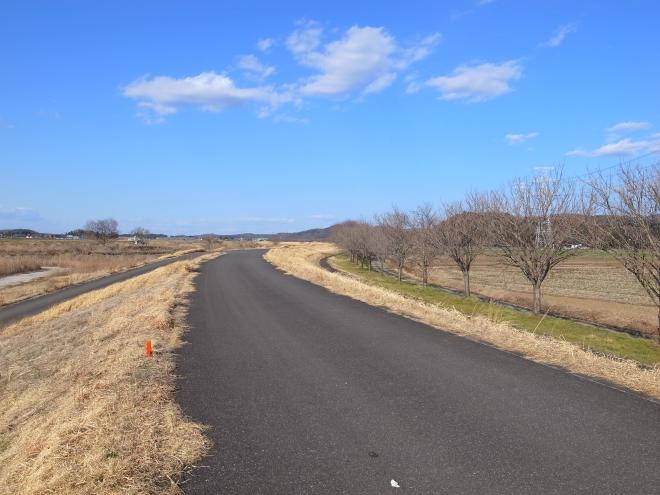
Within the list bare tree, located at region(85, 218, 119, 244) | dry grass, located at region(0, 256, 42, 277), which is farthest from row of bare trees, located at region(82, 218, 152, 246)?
dry grass, located at region(0, 256, 42, 277)

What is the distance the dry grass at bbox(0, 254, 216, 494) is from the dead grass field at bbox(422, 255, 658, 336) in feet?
53.7

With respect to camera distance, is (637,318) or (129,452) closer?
(129,452)

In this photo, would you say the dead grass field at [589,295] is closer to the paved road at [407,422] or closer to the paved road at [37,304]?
the paved road at [407,422]

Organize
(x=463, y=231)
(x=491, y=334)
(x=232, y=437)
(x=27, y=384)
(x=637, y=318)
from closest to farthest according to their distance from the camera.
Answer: (x=232, y=437), (x=27, y=384), (x=491, y=334), (x=637, y=318), (x=463, y=231)

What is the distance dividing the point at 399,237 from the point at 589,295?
1385 centimetres

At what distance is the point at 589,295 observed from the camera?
2869 centimetres

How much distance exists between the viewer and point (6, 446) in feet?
20.0

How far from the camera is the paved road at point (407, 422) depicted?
13.8 ft

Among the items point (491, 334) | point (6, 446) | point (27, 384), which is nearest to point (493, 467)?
point (6, 446)

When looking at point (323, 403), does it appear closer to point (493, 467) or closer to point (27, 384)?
point (493, 467)

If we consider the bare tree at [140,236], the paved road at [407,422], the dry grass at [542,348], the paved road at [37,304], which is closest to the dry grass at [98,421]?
the paved road at [407,422]

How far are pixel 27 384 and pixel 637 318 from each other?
70.4 ft

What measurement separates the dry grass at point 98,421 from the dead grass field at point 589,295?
16.4 meters

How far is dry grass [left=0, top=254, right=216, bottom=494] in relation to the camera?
4.21 meters
